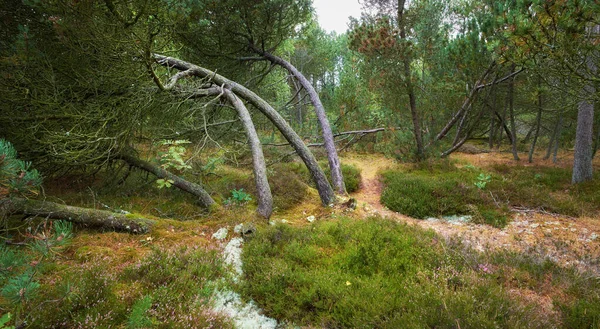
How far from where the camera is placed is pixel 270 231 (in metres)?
5.20

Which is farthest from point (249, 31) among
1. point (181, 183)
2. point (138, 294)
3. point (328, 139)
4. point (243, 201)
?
point (138, 294)

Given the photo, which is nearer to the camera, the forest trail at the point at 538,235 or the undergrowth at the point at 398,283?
the undergrowth at the point at 398,283

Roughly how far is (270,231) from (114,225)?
2.77 metres

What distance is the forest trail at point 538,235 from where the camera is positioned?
191 inches

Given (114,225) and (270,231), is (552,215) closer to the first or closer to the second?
(270,231)

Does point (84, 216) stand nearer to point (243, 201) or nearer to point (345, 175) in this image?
point (243, 201)

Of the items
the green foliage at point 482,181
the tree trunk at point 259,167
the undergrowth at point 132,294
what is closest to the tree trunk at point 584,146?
the green foliage at point 482,181

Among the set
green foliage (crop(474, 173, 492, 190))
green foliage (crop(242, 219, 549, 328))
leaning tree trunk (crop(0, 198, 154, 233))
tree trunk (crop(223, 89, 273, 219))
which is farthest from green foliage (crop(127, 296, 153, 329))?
green foliage (crop(474, 173, 492, 190))

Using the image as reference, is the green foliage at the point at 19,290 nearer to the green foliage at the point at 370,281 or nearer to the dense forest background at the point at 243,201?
the dense forest background at the point at 243,201

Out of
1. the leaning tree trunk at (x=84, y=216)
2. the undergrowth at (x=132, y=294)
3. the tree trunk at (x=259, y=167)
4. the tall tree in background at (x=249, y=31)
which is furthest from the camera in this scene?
the tall tree in background at (x=249, y=31)

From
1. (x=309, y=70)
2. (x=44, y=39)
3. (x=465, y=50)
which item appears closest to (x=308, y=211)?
(x=44, y=39)

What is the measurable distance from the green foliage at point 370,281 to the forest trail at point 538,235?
1.26m

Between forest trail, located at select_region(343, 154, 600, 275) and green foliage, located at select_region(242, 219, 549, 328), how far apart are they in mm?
1256

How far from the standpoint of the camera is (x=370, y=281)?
3.76m
